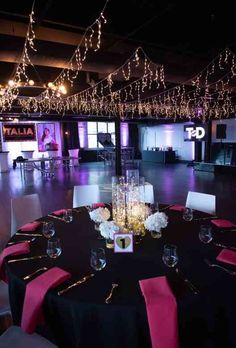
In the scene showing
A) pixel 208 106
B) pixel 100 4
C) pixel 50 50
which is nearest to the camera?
pixel 100 4

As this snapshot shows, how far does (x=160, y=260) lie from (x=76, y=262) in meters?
0.54

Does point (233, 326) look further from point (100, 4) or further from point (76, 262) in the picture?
point (100, 4)

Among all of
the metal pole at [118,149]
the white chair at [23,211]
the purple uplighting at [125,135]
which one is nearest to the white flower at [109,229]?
the white chair at [23,211]

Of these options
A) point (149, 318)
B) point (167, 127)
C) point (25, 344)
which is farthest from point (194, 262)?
point (167, 127)

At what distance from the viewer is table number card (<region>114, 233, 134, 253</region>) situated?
1627 mm

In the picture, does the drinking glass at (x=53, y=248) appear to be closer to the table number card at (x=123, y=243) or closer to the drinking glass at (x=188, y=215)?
the table number card at (x=123, y=243)

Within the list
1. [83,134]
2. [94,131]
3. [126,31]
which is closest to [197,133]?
[94,131]

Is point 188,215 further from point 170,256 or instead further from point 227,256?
point 170,256

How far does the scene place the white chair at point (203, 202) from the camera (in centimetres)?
283

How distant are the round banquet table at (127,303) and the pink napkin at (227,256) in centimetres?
4

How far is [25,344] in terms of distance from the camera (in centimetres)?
126

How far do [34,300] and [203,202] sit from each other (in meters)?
2.18

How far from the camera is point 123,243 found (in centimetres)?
164

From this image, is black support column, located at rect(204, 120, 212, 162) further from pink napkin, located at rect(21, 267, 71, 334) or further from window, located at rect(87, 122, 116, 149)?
pink napkin, located at rect(21, 267, 71, 334)
